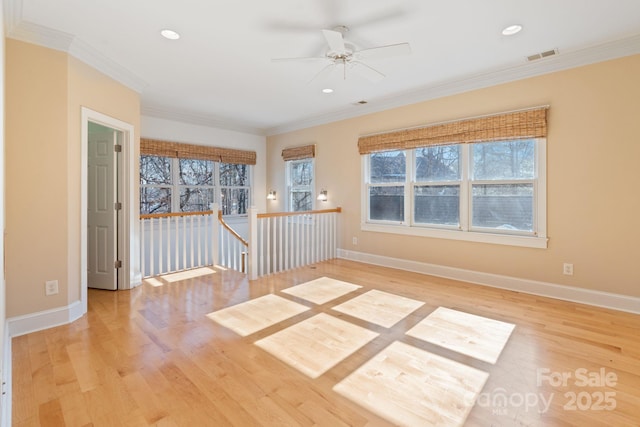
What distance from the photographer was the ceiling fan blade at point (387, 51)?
8.78 ft

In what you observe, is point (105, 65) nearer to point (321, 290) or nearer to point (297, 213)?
point (297, 213)

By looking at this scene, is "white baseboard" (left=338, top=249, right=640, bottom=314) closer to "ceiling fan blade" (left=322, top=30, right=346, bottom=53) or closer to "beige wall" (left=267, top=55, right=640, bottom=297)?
"beige wall" (left=267, top=55, right=640, bottom=297)

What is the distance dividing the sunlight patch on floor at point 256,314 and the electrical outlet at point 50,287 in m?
1.45

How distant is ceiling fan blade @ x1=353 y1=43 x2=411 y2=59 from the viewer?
2.68 m

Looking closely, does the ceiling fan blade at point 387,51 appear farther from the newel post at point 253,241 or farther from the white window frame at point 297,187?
the white window frame at point 297,187

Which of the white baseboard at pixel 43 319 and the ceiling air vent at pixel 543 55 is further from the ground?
the ceiling air vent at pixel 543 55

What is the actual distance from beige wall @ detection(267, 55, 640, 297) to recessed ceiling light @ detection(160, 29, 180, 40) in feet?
11.4

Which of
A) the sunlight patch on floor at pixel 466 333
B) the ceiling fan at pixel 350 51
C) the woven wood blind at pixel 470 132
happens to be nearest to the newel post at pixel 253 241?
the ceiling fan at pixel 350 51

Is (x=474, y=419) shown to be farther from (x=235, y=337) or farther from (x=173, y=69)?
(x=173, y=69)

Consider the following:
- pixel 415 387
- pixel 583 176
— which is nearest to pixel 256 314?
pixel 415 387

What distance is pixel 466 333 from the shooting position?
106 inches

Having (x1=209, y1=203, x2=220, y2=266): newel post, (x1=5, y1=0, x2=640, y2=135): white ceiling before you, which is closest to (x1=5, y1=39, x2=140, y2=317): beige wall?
(x1=5, y1=0, x2=640, y2=135): white ceiling

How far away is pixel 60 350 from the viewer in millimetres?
2438

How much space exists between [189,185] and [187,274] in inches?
84.5
